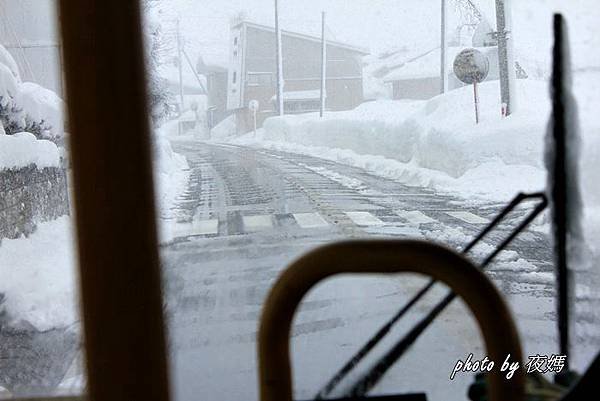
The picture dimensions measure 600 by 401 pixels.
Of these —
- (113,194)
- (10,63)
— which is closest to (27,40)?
(10,63)

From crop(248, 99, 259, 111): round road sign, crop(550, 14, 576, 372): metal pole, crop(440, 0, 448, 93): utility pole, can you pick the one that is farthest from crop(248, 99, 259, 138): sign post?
crop(550, 14, 576, 372): metal pole

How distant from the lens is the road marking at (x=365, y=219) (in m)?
2.05

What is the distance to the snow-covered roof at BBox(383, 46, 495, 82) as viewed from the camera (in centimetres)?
201

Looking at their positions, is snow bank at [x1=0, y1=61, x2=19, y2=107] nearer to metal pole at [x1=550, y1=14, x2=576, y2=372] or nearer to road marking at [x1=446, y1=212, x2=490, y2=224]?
road marking at [x1=446, y1=212, x2=490, y2=224]

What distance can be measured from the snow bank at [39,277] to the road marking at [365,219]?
83cm

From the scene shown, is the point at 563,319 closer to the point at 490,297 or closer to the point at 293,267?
the point at 490,297

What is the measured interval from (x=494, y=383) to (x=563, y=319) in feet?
0.97

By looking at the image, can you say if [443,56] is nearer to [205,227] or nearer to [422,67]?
[422,67]

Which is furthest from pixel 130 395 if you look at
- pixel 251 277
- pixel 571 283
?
pixel 251 277

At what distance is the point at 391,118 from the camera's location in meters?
2.23

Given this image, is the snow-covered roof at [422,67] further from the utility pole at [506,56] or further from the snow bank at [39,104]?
the snow bank at [39,104]

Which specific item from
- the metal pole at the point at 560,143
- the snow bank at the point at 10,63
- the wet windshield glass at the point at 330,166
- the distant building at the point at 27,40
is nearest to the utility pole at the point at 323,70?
the wet windshield glass at the point at 330,166

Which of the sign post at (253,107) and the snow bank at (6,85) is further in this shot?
the snow bank at (6,85)

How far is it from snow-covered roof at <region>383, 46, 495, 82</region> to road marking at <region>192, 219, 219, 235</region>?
0.67 meters
